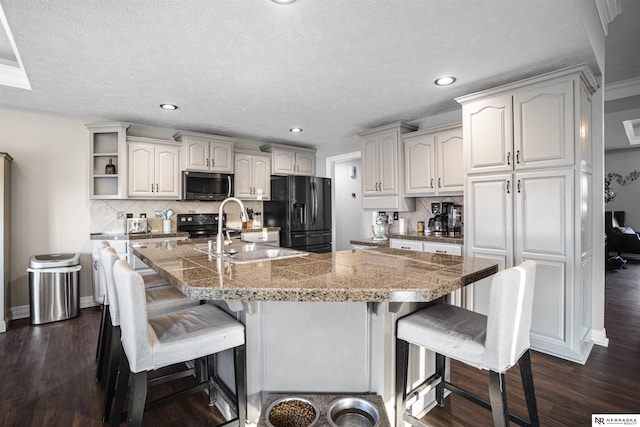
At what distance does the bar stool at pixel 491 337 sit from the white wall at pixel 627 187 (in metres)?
8.59

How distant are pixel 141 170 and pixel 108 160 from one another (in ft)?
1.42

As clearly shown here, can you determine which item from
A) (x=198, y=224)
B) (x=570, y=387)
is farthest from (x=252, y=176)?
(x=570, y=387)

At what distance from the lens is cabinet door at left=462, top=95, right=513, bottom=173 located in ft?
8.96

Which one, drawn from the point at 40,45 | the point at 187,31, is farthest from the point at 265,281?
the point at 40,45

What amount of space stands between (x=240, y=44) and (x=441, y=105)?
2.29 metres

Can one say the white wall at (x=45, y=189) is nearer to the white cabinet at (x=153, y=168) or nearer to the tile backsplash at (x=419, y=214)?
the white cabinet at (x=153, y=168)

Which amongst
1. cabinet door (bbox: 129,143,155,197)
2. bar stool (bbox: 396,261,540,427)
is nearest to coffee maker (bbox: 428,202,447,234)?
bar stool (bbox: 396,261,540,427)

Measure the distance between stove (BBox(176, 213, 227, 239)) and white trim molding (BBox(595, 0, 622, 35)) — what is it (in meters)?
4.27

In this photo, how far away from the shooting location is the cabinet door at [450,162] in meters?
3.41

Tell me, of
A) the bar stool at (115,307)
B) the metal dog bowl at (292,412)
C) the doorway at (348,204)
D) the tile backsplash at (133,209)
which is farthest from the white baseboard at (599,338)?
the tile backsplash at (133,209)

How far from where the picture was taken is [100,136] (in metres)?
4.00

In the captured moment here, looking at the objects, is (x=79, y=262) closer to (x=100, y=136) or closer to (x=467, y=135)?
(x=100, y=136)

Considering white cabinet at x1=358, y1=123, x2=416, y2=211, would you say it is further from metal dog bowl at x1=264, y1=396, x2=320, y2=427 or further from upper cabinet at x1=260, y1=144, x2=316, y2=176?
metal dog bowl at x1=264, y1=396, x2=320, y2=427

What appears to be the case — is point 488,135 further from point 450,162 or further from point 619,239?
point 619,239
